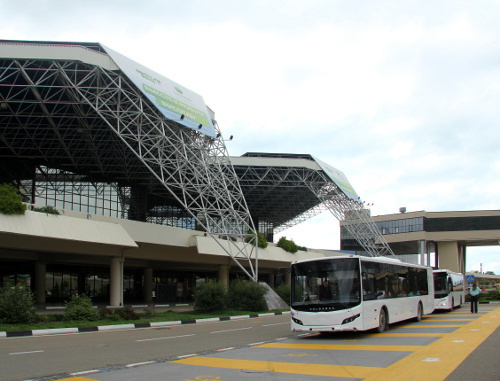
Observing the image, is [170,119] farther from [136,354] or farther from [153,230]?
[136,354]

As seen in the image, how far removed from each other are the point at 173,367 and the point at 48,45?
980 inches

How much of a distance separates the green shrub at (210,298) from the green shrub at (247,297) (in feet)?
6.19

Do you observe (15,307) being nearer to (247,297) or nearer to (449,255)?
(247,297)

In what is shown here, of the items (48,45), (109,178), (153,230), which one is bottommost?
(153,230)

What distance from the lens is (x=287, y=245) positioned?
4972cm

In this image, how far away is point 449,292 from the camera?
27.7 metres

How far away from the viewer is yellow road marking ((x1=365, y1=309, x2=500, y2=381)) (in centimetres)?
874

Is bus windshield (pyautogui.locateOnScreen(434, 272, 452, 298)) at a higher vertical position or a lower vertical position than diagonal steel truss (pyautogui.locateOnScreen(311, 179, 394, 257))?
lower

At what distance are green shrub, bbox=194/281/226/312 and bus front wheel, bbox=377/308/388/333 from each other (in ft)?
44.9

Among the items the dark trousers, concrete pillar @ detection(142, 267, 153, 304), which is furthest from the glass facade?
the dark trousers

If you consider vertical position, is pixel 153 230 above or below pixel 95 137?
below

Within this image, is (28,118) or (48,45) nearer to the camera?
(48,45)

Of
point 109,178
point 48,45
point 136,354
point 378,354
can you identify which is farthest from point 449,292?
point 109,178

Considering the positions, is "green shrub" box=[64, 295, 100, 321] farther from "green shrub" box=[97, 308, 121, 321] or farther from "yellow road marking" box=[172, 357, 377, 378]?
"yellow road marking" box=[172, 357, 377, 378]
